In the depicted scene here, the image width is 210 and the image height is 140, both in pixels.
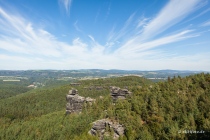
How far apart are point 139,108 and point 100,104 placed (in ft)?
108

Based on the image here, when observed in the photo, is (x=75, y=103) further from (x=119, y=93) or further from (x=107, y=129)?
(x=107, y=129)

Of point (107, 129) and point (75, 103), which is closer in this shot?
point (107, 129)

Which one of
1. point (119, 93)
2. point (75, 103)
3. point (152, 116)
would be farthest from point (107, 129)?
point (75, 103)

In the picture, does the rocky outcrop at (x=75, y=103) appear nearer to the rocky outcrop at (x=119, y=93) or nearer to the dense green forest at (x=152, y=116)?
the dense green forest at (x=152, y=116)

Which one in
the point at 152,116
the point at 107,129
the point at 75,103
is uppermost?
the point at 152,116

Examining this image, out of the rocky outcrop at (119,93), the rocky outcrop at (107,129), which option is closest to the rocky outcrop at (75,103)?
the rocky outcrop at (119,93)

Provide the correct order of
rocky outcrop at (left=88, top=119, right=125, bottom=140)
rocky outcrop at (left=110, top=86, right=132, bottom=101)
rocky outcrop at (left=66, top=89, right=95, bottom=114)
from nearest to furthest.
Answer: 1. rocky outcrop at (left=88, top=119, right=125, bottom=140)
2. rocky outcrop at (left=110, top=86, right=132, bottom=101)
3. rocky outcrop at (left=66, top=89, right=95, bottom=114)

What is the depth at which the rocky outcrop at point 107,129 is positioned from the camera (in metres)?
69.2

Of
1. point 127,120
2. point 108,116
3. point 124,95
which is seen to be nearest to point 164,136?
point 127,120

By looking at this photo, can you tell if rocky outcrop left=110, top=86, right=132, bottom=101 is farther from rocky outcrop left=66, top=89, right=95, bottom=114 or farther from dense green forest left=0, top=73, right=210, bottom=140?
rocky outcrop left=66, top=89, right=95, bottom=114

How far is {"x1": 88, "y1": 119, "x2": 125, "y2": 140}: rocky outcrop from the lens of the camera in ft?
227

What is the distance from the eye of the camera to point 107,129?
234ft

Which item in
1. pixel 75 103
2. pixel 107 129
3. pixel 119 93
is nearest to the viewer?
pixel 107 129

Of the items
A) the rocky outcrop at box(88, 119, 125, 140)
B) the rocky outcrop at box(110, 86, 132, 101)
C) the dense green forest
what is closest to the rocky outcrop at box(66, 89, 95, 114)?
the dense green forest
